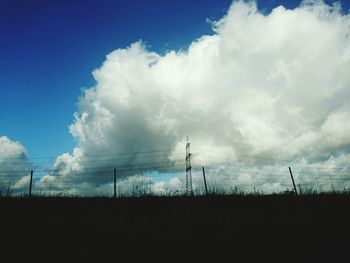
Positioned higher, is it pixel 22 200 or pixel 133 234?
pixel 22 200

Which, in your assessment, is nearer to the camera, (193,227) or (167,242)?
(167,242)

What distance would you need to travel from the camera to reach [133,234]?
7.03 metres

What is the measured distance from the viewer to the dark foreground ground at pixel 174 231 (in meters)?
5.69

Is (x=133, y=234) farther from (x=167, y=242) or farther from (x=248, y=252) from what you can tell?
(x=248, y=252)

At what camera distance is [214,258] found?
18.2ft

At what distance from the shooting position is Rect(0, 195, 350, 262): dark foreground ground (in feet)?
18.7

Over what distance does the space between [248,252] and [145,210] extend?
5909 millimetres

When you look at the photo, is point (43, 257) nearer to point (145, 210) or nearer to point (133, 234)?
point (133, 234)

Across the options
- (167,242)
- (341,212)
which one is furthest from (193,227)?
(341,212)

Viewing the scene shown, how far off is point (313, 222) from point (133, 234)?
251 inches

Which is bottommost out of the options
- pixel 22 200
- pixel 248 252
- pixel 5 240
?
pixel 248 252

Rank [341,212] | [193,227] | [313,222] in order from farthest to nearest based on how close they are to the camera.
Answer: [341,212], [313,222], [193,227]

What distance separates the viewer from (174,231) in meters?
7.41

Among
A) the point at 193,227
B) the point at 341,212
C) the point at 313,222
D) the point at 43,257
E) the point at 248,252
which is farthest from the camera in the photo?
the point at 341,212
